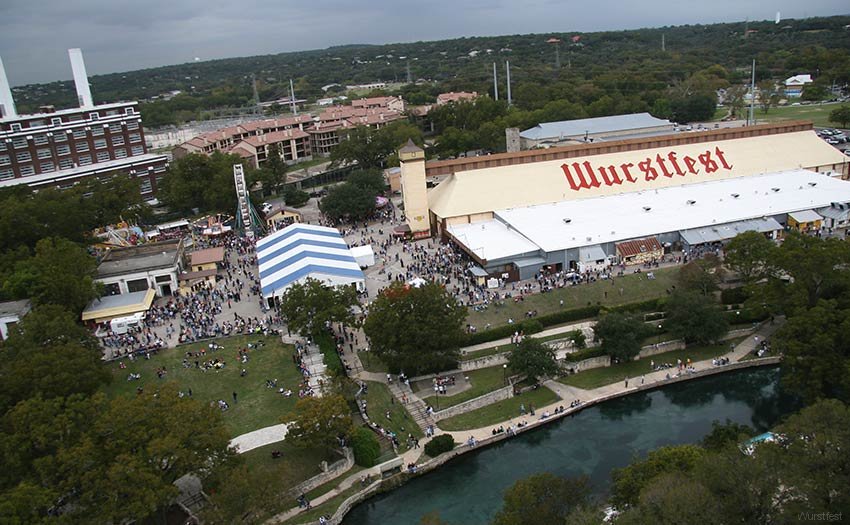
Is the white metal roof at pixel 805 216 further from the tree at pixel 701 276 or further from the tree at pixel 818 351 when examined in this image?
the tree at pixel 818 351

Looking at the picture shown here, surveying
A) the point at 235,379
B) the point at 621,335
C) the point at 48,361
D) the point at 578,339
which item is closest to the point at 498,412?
the point at 578,339

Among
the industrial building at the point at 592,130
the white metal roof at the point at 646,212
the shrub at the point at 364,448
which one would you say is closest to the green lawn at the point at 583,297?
the white metal roof at the point at 646,212

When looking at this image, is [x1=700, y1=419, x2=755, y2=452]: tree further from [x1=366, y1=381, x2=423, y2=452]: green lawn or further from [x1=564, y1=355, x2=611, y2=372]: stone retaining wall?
[x1=366, y1=381, x2=423, y2=452]: green lawn

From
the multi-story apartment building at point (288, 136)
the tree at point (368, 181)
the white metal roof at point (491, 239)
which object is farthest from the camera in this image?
the multi-story apartment building at point (288, 136)

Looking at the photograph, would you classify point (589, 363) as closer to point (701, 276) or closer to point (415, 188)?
point (701, 276)

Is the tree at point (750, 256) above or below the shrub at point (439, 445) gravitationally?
above
